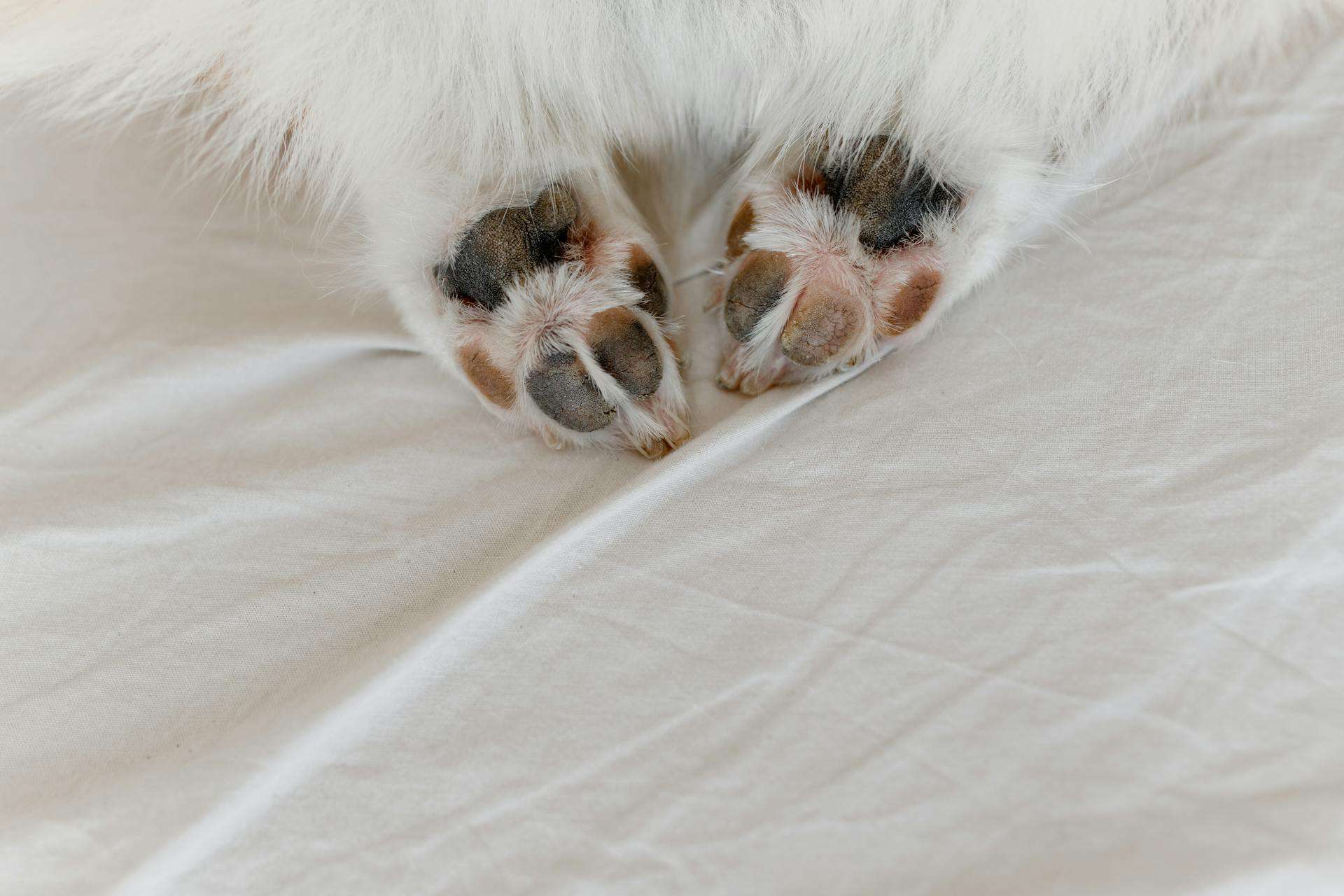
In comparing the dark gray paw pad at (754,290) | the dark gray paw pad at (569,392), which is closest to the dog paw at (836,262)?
the dark gray paw pad at (754,290)

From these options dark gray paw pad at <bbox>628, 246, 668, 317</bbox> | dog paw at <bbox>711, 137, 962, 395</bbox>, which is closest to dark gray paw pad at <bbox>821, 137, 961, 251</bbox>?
dog paw at <bbox>711, 137, 962, 395</bbox>

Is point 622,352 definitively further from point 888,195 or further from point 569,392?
point 888,195

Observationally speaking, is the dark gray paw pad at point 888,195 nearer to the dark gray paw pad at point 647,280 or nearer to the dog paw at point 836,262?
the dog paw at point 836,262

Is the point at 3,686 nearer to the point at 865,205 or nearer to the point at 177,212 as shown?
the point at 177,212

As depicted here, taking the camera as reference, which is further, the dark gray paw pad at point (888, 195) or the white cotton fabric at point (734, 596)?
the dark gray paw pad at point (888, 195)

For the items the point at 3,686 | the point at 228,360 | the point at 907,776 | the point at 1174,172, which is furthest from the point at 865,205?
the point at 3,686

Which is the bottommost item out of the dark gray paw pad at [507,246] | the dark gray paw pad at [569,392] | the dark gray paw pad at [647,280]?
the dark gray paw pad at [569,392]
